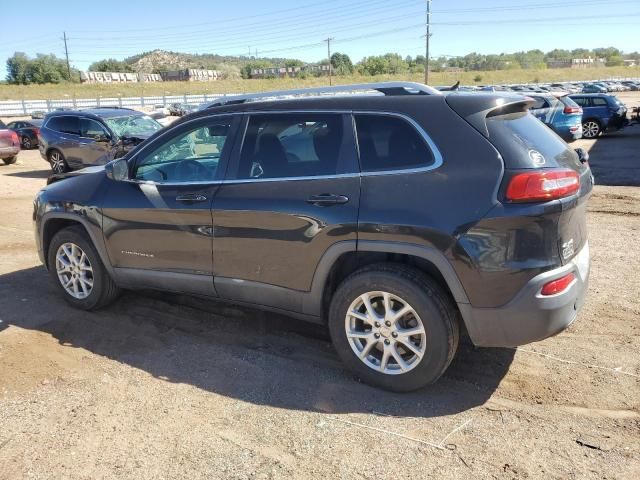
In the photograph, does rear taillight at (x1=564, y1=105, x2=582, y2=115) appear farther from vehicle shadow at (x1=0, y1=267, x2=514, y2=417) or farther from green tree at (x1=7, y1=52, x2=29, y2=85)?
green tree at (x1=7, y1=52, x2=29, y2=85)

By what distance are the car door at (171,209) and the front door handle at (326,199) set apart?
859mm

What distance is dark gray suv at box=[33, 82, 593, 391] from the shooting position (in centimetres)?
308

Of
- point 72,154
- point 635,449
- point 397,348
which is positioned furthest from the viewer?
point 72,154

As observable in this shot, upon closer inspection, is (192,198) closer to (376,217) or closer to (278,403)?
(376,217)

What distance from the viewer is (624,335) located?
4234mm

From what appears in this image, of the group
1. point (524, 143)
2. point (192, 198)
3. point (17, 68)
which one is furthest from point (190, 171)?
point (17, 68)

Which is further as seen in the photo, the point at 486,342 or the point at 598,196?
the point at 598,196

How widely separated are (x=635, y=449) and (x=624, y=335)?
154cm

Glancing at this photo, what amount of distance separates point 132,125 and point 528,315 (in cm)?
1265

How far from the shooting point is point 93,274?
4.85 metres

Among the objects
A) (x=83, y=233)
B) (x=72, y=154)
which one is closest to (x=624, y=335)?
(x=83, y=233)

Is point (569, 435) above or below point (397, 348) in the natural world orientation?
below

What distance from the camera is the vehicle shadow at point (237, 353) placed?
3480 millimetres

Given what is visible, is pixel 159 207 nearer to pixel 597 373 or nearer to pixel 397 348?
pixel 397 348
